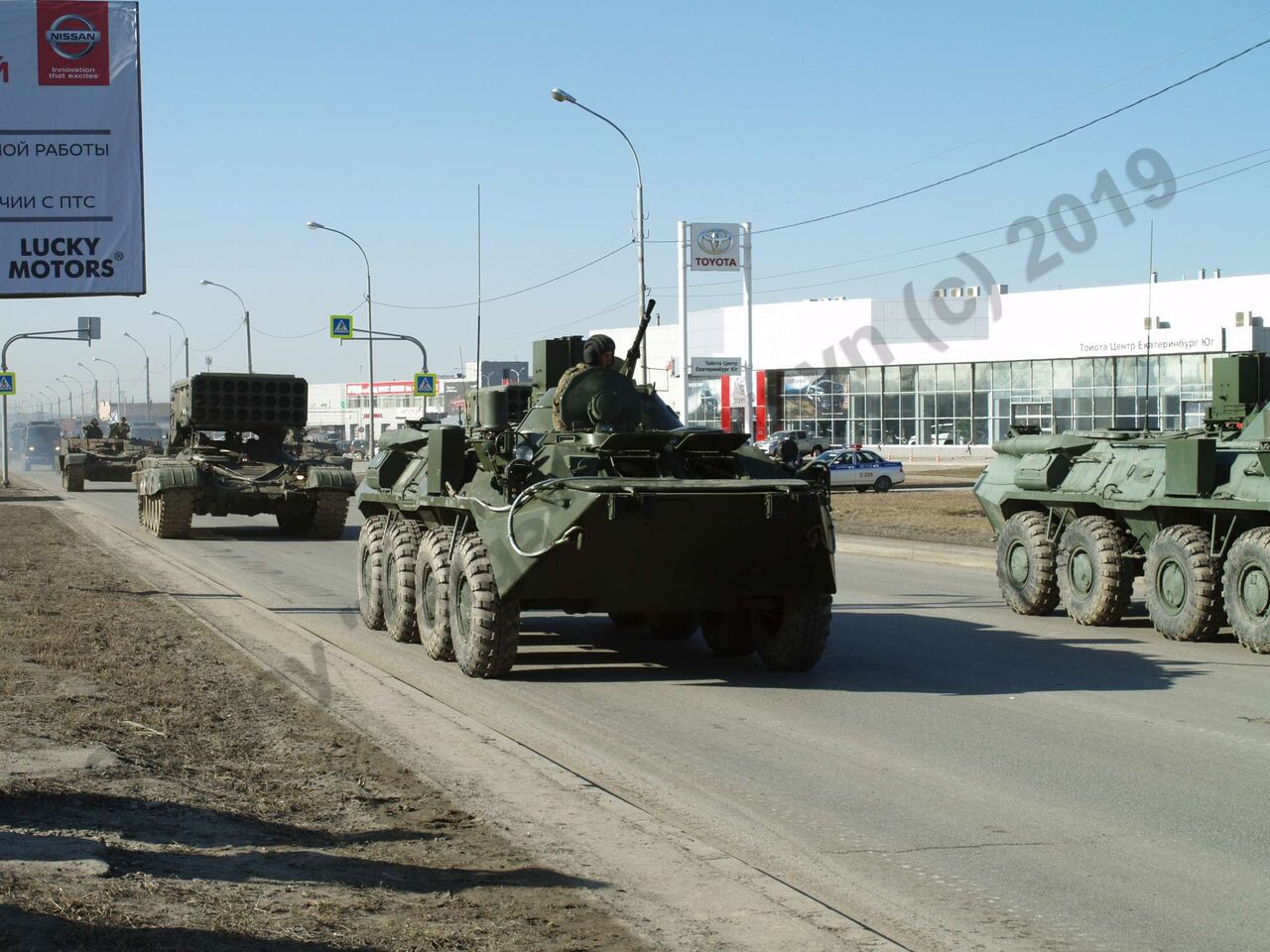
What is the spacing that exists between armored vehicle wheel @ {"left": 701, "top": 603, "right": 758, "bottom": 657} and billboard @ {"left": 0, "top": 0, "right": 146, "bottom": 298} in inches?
290

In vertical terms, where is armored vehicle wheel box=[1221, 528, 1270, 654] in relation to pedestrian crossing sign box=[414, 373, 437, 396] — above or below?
below

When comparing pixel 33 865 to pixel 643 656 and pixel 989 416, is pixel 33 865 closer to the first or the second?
pixel 643 656

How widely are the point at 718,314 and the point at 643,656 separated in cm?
6539

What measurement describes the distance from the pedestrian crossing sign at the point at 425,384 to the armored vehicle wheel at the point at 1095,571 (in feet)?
109

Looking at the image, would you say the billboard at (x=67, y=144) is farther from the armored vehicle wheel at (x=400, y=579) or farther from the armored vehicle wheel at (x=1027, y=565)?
the armored vehicle wheel at (x=1027, y=565)

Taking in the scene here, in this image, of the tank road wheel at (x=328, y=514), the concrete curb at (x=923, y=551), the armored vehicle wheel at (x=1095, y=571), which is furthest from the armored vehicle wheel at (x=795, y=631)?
the tank road wheel at (x=328, y=514)

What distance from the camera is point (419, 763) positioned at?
8227mm

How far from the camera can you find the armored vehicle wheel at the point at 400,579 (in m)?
13.4

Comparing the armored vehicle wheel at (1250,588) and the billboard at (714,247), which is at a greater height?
the billboard at (714,247)

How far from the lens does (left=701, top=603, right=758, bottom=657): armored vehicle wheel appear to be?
12.4 m

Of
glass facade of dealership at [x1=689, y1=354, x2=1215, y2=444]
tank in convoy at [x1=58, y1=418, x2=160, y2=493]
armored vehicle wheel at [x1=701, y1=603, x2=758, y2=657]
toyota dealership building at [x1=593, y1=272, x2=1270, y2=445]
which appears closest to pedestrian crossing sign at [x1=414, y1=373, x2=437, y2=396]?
tank in convoy at [x1=58, y1=418, x2=160, y2=493]

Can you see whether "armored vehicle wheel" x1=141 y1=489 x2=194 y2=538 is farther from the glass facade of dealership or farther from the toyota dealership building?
the glass facade of dealership

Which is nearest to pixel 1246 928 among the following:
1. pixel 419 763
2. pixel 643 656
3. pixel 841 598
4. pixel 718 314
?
pixel 419 763

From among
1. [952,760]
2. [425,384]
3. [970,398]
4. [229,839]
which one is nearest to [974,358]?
[970,398]
